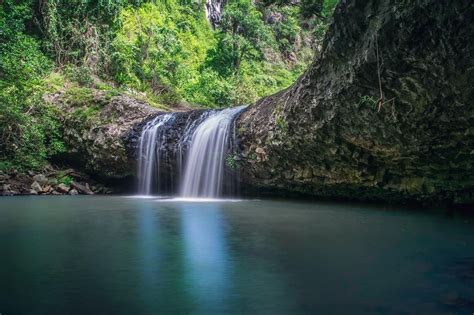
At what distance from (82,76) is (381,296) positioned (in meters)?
16.1

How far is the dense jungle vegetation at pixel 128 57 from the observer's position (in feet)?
44.8

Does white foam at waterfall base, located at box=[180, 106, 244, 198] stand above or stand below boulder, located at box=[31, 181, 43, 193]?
above

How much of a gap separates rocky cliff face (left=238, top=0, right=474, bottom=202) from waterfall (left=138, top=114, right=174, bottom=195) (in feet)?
11.5

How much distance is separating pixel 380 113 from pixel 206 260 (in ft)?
14.8

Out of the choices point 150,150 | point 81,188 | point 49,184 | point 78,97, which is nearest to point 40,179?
point 49,184

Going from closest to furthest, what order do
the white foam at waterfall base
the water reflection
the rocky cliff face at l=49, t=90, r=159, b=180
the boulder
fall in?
the water reflection, the white foam at waterfall base, the boulder, the rocky cliff face at l=49, t=90, r=159, b=180

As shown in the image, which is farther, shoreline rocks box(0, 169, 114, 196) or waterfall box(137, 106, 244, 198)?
shoreline rocks box(0, 169, 114, 196)

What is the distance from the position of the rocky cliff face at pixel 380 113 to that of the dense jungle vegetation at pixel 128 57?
2220mm

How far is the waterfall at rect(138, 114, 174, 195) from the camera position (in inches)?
516

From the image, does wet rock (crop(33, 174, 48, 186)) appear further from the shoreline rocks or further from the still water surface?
the still water surface

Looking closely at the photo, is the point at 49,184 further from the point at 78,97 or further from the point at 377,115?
the point at 377,115

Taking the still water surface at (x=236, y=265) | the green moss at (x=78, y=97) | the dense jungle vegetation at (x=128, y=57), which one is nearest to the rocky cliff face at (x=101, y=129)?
the green moss at (x=78, y=97)

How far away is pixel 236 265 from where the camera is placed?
165 inches

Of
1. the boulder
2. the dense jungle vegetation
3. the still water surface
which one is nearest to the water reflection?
the still water surface
